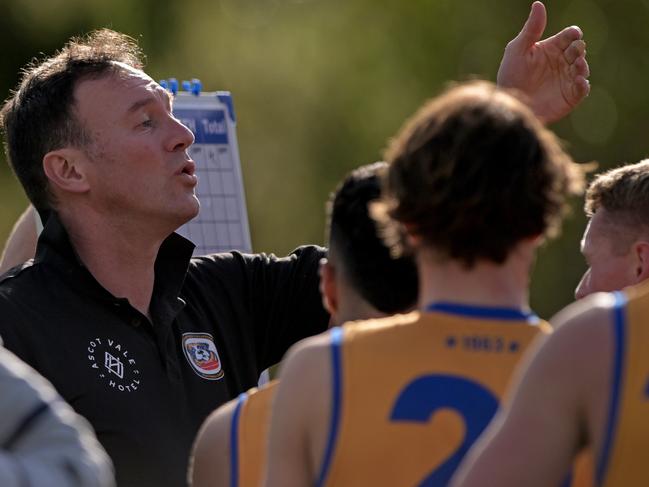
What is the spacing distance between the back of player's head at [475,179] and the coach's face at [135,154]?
5.69 feet

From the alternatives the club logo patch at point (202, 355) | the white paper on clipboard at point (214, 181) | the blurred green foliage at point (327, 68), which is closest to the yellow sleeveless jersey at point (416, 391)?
the club logo patch at point (202, 355)

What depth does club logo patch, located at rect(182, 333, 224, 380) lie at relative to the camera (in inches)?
144

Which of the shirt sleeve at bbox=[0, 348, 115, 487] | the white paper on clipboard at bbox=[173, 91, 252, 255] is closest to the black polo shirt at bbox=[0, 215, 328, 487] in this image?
the white paper on clipboard at bbox=[173, 91, 252, 255]

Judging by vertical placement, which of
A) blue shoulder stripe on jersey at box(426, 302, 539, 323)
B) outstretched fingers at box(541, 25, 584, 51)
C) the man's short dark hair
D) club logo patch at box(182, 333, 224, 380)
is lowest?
club logo patch at box(182, 333, 224, 380)

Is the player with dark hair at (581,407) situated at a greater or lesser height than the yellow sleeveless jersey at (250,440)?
greater

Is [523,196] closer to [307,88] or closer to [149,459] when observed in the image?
[149,459]

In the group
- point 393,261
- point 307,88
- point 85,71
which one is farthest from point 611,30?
point 393,261

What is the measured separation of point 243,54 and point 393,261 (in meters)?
11.9

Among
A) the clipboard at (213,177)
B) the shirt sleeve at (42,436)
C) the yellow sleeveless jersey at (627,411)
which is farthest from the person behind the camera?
the clipboard at (213,177)

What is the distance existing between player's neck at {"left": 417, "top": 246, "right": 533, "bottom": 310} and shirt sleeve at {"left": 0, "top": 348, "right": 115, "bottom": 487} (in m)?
0.61

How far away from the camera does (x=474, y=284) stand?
7.08 ft

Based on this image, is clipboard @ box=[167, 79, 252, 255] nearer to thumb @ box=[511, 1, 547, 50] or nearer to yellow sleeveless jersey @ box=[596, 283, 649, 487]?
thumb @ box=[511, 1, 547, 50]

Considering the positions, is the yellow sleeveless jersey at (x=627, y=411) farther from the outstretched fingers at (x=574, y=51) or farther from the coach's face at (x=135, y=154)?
the coach's face at (x=135, y=154)

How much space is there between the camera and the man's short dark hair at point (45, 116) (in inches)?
157
